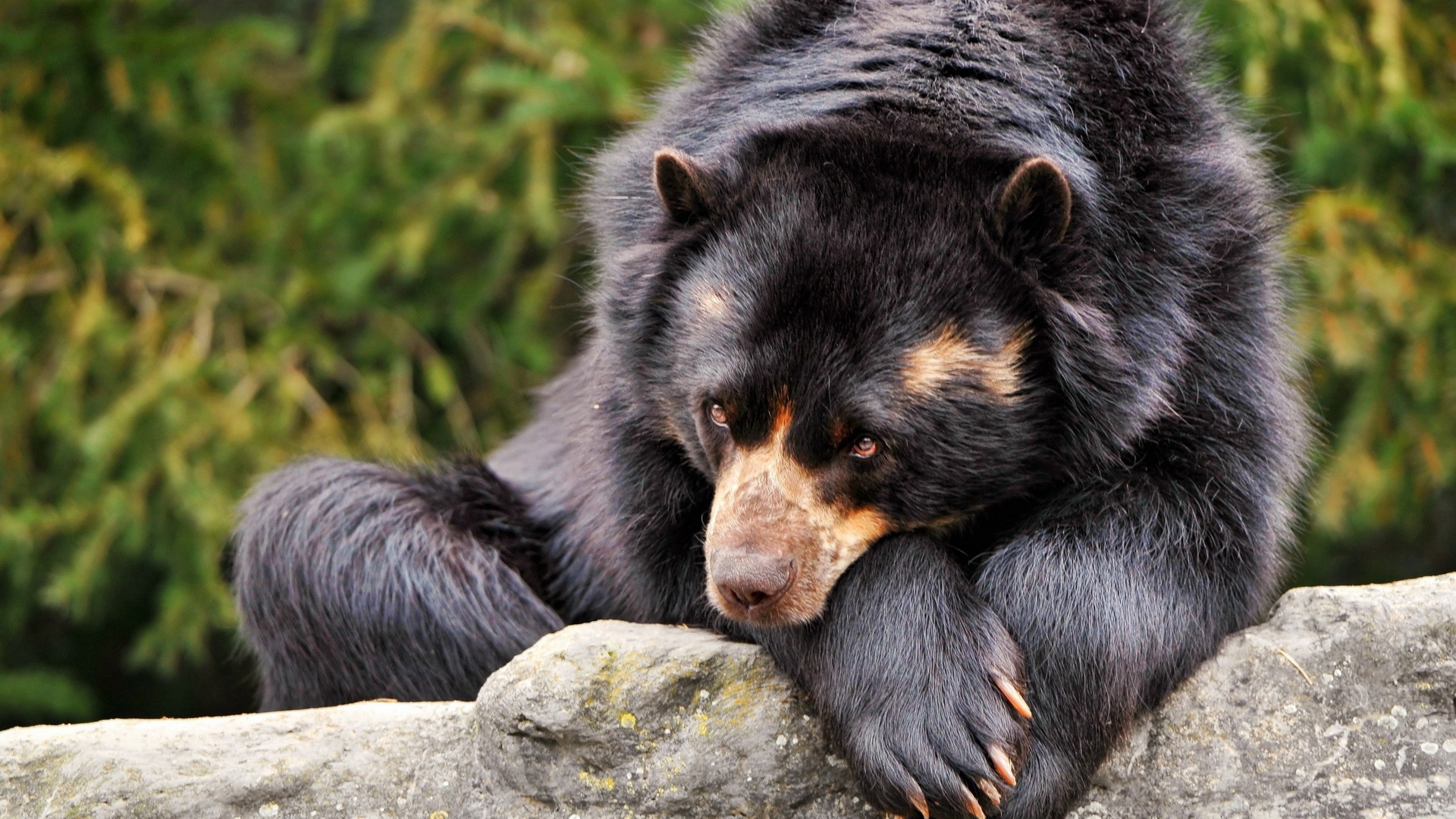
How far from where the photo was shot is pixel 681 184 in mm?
3502

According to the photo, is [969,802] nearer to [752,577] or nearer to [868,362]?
[752,577]

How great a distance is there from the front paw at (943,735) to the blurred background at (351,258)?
3.44 meters

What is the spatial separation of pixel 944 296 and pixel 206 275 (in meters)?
4.72

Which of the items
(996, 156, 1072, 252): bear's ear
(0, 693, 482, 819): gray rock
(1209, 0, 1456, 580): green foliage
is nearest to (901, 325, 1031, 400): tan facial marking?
(996, 156, 1072, 252): bear's ear

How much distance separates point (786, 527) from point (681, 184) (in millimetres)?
866

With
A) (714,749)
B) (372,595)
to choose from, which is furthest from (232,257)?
(714,749)

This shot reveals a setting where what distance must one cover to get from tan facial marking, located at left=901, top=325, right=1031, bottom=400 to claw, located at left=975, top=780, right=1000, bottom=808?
0.81m

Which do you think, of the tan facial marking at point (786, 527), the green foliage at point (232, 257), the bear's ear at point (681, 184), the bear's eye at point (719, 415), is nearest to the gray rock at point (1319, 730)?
the tan facial marking at point (786, 527)

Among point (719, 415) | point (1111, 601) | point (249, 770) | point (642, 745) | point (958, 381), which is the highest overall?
point (958, 381)

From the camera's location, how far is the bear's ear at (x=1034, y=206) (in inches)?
124

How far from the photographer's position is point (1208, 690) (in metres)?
3.17

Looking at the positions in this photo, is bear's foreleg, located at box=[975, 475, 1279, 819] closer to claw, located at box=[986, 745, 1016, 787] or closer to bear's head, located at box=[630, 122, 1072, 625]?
claw, located at box=[986, 745, 1016, 787]

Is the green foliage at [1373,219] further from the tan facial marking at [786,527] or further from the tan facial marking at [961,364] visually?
the tan facial marking at [786,527]

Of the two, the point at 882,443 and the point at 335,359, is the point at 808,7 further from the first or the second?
the point at 335,359
